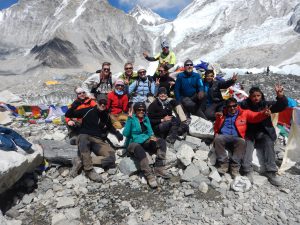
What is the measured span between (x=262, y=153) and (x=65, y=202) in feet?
12.8

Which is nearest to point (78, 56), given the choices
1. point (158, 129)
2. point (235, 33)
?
point (158, 129)

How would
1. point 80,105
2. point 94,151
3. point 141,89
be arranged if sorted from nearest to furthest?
point 94,151 → point 80,105 → point 141,89

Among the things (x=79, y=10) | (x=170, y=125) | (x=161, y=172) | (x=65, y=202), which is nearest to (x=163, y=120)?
(x=170, y=125)

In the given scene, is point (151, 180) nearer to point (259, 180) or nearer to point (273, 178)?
point (259, 180)

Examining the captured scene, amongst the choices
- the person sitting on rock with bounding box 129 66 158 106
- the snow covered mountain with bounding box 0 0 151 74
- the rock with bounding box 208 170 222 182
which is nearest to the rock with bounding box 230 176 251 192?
the rock with bounding box 208 170 222 182

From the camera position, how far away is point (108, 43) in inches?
2758

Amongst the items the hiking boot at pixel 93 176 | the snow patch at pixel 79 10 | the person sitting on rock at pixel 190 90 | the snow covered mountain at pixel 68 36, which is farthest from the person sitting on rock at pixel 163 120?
the snow patch at pixel 79 10

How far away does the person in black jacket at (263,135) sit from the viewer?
5641 millimetres

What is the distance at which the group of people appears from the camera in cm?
575

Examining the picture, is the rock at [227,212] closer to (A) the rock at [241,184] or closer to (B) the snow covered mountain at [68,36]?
(A) the rock at [241,184]

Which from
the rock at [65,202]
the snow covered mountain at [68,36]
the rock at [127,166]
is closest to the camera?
the rock at [65,202]

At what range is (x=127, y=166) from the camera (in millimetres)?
5969

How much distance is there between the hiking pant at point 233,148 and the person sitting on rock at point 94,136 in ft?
6.91

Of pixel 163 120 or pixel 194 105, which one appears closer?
pixel 163 120
